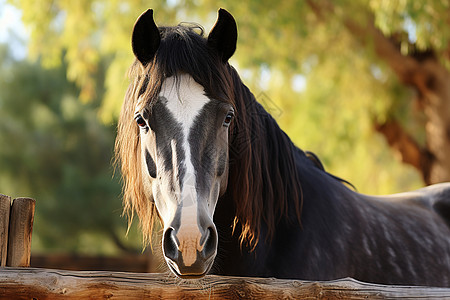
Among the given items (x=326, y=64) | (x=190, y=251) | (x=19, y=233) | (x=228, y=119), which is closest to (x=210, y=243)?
(x=190, y=251)

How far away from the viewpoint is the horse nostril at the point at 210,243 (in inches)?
71.9

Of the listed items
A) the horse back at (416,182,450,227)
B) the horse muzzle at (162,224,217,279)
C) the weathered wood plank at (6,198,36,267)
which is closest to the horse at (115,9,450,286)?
the horse muzzle at (162,224,217,279)

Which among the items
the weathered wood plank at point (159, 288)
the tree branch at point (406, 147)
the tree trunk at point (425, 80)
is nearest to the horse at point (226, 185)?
the weathered wood plank at point (159, 288)

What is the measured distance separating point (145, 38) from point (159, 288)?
1105 mm

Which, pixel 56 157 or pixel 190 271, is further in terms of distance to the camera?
pixel 56 157

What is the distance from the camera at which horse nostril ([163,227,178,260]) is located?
5.97 ft

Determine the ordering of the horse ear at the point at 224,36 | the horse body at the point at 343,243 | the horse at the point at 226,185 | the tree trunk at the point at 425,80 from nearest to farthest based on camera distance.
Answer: the horse at the point at 226,185, the horse ear at the point at 224,36, the horse body at the point at 343,243, the tree trunk at the point at 425,80

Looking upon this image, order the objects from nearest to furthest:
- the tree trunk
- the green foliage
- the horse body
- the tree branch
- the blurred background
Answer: the horse body → the blurred background → the tree trunk → the tree branch → the green foliage

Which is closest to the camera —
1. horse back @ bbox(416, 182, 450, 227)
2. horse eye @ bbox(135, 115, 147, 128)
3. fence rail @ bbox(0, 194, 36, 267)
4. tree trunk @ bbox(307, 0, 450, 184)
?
fence rail @ bbox(0, 194, 36, 267)

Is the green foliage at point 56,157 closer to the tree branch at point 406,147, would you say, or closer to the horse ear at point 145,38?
the tree branch at point 406,147

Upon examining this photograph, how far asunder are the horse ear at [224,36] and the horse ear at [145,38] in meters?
0.25

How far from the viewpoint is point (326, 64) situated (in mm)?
9484

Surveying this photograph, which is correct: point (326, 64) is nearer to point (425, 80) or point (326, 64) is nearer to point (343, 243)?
point (425, 80)

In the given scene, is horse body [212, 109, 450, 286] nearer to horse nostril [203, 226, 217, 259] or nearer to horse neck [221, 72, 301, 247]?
horse neck [221, 72, 301, 247]
